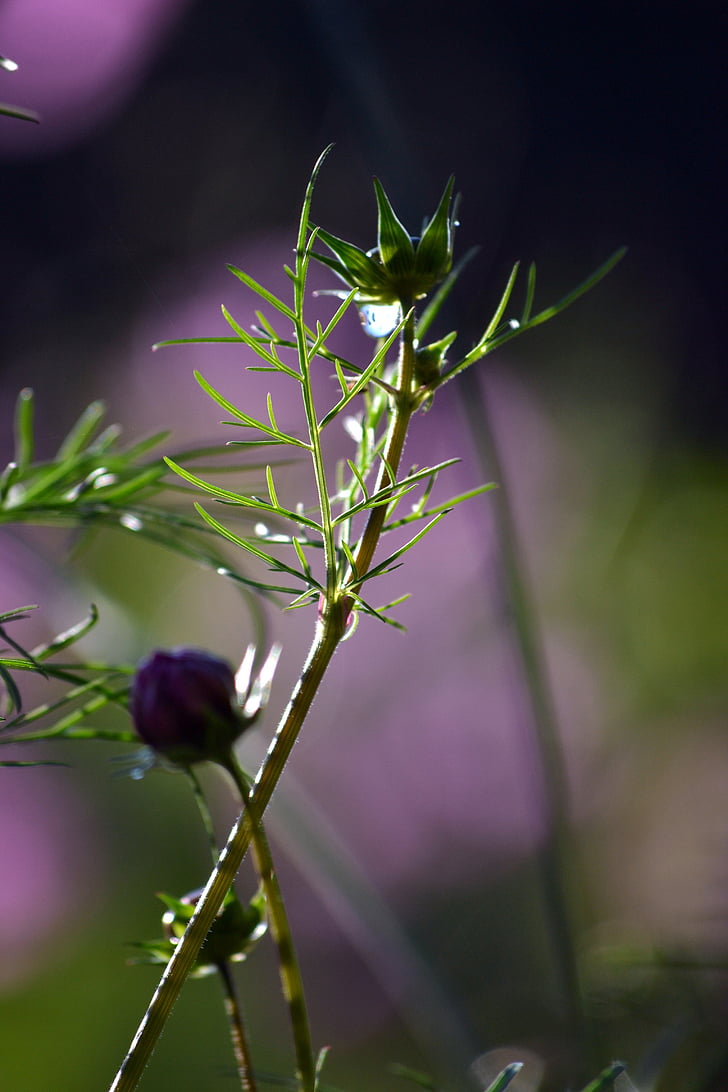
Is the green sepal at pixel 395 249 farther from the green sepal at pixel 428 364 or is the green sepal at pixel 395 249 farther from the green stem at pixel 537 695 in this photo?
the green stem at pixel 537 695

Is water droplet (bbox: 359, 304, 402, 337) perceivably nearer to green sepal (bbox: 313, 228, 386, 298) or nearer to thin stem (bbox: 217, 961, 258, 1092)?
green sepal (bbox: 313, 228, 386, 298)

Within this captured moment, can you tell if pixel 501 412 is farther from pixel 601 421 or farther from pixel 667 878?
pixel 667 878

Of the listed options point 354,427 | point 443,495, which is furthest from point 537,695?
point 443,495

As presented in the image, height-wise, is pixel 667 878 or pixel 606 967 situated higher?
pixel 606 967

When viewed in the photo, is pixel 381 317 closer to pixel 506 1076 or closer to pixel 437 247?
pixel 437 247

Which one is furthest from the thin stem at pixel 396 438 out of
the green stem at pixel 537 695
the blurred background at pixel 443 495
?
the blurred background at pixel 443 495

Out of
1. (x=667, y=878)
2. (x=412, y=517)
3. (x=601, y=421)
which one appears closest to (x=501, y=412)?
(x=601, y=421)

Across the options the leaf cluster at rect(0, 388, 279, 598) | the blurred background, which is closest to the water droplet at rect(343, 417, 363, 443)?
the leaf cluster at rect(0, 388, 279, 598)
